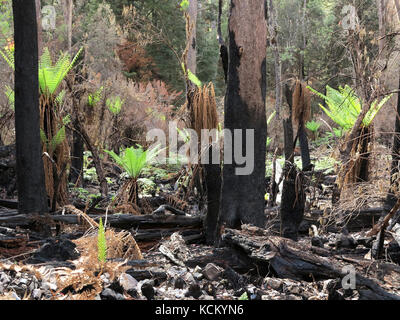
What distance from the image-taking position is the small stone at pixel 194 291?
343cm

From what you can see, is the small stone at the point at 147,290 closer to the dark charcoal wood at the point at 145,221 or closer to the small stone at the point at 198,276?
the small stone at the point at 198,276

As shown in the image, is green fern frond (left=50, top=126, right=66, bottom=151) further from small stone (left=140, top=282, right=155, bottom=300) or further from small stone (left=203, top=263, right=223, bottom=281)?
small stone (left=140, top=282, right=155, bottom=300)

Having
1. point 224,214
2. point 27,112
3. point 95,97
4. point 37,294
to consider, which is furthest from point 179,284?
point 95,97

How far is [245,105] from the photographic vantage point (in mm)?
5027

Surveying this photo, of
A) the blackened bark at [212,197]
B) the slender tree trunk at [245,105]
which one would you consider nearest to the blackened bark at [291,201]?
the slender tree trunk at [245,105]

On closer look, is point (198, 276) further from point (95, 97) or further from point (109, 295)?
point (95, 97)

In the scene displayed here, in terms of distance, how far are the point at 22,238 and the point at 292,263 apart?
2744 mm

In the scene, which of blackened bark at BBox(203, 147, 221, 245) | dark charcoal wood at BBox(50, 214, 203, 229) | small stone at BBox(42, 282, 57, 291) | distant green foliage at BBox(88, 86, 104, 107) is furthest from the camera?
distant green foliage at BBox(88, 86, 104, 107)

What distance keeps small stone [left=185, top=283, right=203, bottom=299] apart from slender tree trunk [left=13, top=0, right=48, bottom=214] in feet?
8.67

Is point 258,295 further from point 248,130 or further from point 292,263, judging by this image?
point 248,130

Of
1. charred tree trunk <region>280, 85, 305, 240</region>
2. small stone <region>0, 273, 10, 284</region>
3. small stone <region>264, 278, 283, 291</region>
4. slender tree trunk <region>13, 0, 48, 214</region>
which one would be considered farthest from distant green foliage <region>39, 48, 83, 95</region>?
small stone <region>264, 278, 283, 291</region>

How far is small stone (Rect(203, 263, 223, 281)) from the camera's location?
3.80 m

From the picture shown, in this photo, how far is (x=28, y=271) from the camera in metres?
3.56

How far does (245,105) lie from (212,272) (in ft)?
6.49
